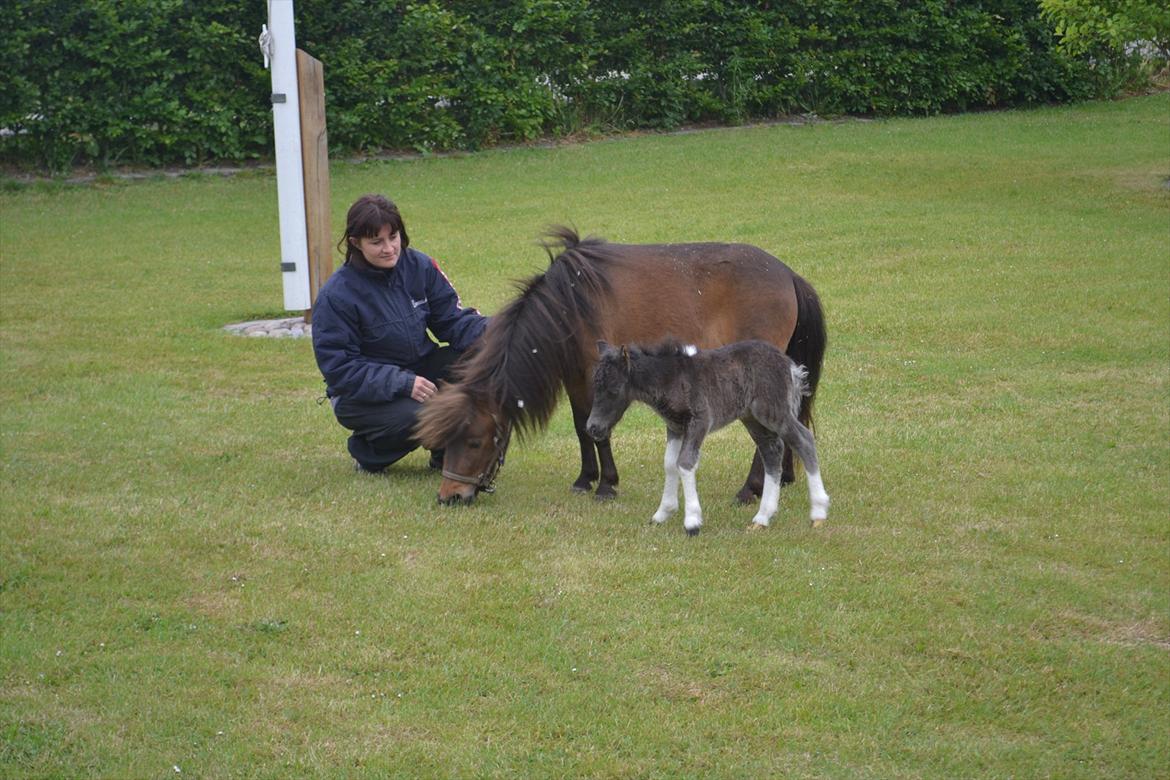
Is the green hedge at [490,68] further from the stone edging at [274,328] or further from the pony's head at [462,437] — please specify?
the pony's head at [462,437]

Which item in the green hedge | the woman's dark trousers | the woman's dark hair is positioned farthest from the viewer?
the green hedge

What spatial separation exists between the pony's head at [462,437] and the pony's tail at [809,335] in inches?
71.3

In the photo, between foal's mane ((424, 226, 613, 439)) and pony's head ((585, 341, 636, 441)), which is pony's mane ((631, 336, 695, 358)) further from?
foal's mane ((424, 226, 613, 439))

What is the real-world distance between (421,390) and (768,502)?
83.4 inches

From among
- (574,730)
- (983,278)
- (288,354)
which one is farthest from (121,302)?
(574,730)

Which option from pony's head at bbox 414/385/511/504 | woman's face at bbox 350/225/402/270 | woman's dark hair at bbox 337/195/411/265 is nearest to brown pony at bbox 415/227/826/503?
pony's head at bbox 414/385/511/504

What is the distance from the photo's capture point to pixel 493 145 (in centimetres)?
2162

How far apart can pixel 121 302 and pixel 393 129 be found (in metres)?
7.93

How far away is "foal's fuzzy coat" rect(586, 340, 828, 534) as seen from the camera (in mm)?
6523

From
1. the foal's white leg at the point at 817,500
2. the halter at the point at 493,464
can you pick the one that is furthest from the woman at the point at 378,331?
the foal's white leg at the point at 817,500

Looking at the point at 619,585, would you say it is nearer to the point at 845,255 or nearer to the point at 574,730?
the point at 574,730

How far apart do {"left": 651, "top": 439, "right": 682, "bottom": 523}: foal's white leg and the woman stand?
1578mm

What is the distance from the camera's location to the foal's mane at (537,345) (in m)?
6.96

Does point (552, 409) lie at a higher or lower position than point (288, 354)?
higher
